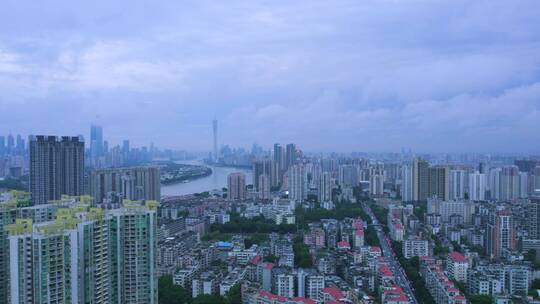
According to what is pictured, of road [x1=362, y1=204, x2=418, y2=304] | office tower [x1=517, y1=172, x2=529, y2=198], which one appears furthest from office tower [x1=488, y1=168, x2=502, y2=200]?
road [x1=362, y1=204, x2=418, y2=304]

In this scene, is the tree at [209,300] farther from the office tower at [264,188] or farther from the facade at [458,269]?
the office tower at [264,188]

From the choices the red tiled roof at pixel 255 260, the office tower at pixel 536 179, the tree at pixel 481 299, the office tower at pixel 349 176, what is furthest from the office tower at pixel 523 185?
the tree at pixel 481 299

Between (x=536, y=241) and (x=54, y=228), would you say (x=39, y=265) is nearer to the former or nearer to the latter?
(x=54, y=228)

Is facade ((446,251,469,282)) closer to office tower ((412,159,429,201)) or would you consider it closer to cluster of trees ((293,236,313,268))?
cluster of trees ((293,236,313,268))

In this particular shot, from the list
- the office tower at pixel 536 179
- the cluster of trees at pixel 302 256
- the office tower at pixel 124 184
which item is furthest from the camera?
the office tower at pixel 536 179

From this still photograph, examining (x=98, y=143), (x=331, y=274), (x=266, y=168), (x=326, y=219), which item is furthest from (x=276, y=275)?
(x=266, y=168)

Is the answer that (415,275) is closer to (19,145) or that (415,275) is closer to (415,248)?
(415,248)

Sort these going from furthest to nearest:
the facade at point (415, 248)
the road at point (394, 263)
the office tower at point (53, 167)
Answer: the office tower at point (53, 167) < the facade at point (415, 248) < the road at point (394, 263)
